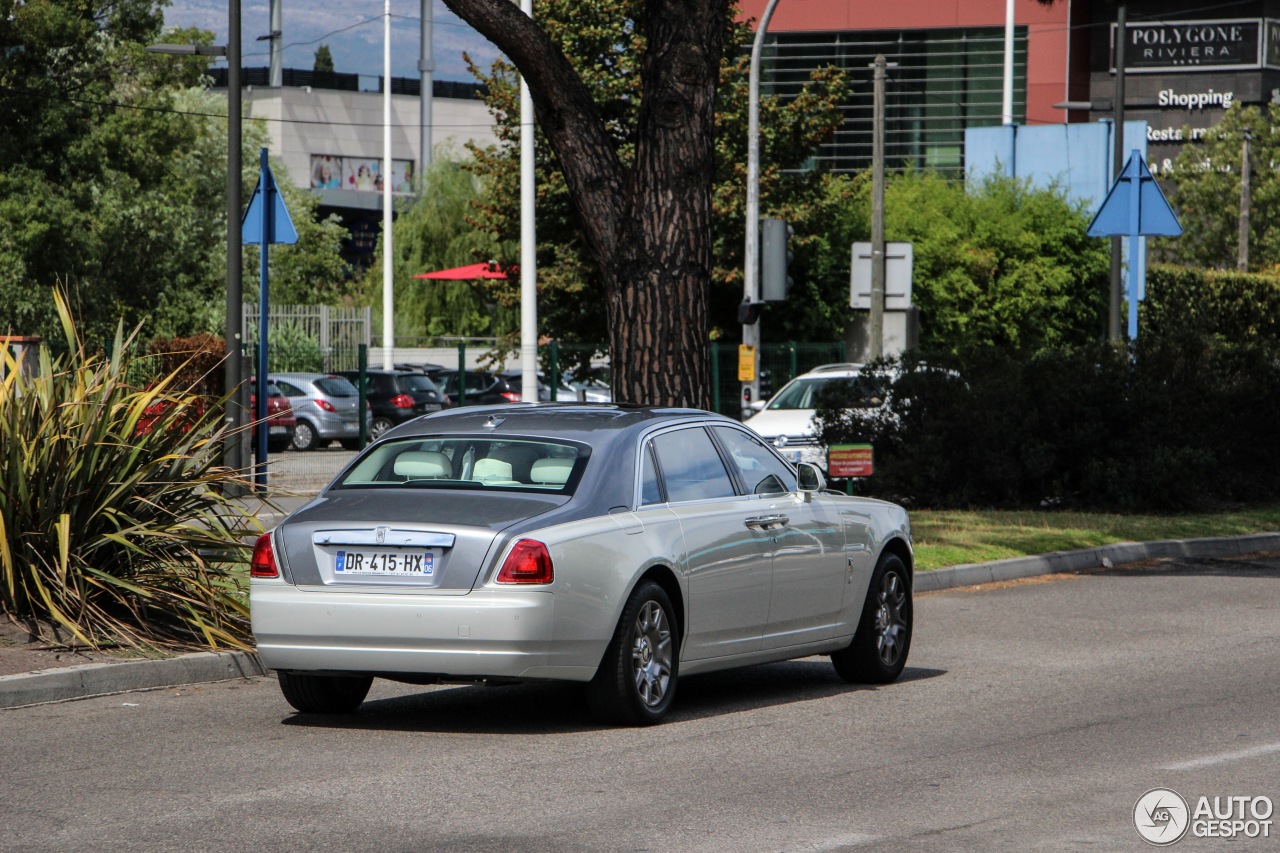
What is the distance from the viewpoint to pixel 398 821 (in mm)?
6562

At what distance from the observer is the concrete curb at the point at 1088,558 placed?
1552 centimetres

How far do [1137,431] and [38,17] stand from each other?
22.0 meters

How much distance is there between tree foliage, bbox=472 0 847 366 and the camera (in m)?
33.6

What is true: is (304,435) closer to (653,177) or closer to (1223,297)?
(653,177)

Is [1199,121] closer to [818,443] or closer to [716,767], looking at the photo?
[818,443]

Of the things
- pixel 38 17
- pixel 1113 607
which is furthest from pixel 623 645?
pixel 38 17

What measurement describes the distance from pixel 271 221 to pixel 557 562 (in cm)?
997

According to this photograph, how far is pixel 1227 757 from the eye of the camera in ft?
25.8

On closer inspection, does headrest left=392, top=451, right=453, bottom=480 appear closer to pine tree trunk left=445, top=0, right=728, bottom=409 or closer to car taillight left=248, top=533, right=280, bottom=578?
car taillight left=248, top=533, right=280, bottom=578

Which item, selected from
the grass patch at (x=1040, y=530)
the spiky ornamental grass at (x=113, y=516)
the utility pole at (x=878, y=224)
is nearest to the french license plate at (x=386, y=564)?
the spiky ornamental grass at (x=113, y=516)

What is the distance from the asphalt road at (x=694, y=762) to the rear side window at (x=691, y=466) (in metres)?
1.10

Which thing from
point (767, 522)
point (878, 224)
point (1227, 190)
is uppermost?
point (1227, 190)

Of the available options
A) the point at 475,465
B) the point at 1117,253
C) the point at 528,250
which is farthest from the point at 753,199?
the point at 475,465

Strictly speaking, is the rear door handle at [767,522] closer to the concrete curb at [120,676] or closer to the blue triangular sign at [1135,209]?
the concrete curb at [120,676]
